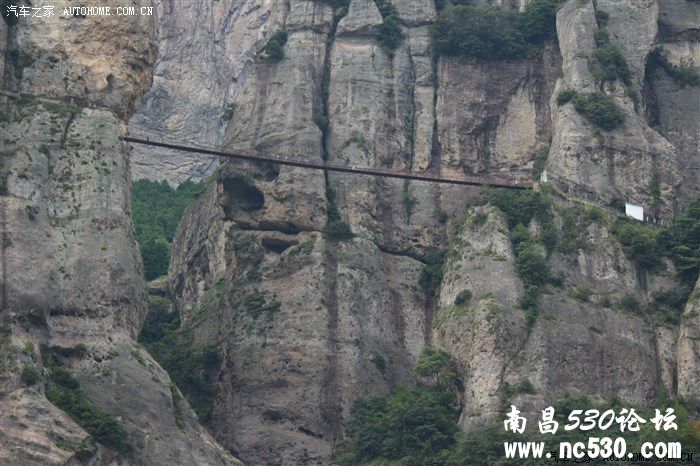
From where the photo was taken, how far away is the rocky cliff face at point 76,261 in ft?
240

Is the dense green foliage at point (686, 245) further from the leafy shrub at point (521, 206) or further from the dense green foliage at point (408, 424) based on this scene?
the dense green foliage at point (408, 424)

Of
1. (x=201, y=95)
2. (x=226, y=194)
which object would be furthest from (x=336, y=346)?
(x=201, y=95)

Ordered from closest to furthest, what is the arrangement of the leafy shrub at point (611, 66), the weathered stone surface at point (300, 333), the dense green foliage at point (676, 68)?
the weathered stone surface at point (300, 333), the leafy shrub at point (611, 66), the dense green foliage at point (676, 68)

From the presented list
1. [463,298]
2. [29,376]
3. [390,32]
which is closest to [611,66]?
[390,32]

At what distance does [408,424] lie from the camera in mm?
82188

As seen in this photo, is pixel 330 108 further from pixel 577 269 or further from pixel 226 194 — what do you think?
Result: pixel 577 269

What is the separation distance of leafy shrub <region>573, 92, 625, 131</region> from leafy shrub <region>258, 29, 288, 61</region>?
45.8 ft

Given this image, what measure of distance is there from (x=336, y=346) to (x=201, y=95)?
4312 centimetres

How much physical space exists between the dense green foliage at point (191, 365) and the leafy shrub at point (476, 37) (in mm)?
19729

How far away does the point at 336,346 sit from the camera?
287 feet

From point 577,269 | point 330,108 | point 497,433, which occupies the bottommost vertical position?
point 497,433

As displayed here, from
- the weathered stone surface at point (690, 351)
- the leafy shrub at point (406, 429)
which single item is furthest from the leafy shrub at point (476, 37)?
the leafy shrub at point (406, 429)

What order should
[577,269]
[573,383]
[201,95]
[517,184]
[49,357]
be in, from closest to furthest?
1. [49,357]
2. [573,383]
3. [577,269]
4. [517,184]
5. [201,95]

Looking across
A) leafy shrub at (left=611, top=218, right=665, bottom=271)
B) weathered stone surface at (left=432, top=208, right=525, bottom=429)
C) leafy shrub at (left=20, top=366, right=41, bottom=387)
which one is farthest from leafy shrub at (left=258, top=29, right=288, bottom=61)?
leafy shrub at (left=20, top=366, right=41, bottom=387)
